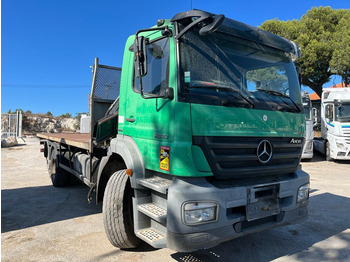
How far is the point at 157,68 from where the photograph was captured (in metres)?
2.93

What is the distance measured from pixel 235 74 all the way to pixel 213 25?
0.69m

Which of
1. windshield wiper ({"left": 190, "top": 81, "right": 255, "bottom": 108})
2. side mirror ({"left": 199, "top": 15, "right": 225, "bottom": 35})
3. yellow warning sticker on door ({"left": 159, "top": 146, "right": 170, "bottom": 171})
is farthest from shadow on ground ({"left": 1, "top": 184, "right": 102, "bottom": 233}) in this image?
side mirror ({"left": 199, "top": 15, "right": 225, "bottom": 35})

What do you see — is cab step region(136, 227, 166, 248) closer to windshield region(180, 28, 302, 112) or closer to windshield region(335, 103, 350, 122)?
windshield region(180, 28, 302, 112)

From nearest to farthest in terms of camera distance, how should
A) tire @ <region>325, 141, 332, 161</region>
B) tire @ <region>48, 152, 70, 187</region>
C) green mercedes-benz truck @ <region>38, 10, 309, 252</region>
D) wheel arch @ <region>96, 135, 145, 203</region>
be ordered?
green mercedes-benz truck @ <region>38, 10, 309, 252</region> → wheel arch @ <region>96, 135, 145, 203</region> → tire @ <region>48, 152, 70, 187</region> → tire @ <region>325, 141, 332, 161</region>

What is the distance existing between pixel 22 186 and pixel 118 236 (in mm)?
4891

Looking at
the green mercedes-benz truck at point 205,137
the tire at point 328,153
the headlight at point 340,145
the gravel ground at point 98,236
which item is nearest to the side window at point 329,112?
the headlight at point 340,145

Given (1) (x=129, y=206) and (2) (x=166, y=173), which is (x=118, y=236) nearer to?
(1) (x=129, y=206)

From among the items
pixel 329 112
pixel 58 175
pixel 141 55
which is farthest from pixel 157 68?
pixel 329 112

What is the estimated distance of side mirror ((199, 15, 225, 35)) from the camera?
2.47 metres

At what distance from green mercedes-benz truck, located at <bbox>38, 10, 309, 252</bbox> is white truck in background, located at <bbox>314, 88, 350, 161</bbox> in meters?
9.21

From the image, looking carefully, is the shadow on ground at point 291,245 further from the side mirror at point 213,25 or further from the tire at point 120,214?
the side mirror at point 213,25

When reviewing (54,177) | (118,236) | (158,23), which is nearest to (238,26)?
(158,23)

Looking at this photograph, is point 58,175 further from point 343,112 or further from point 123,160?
point 343,112

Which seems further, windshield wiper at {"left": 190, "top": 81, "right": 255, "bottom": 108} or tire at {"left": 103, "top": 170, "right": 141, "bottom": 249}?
tire at {"left": 103, "top": 170, "right": 141, "bottom": 249}
